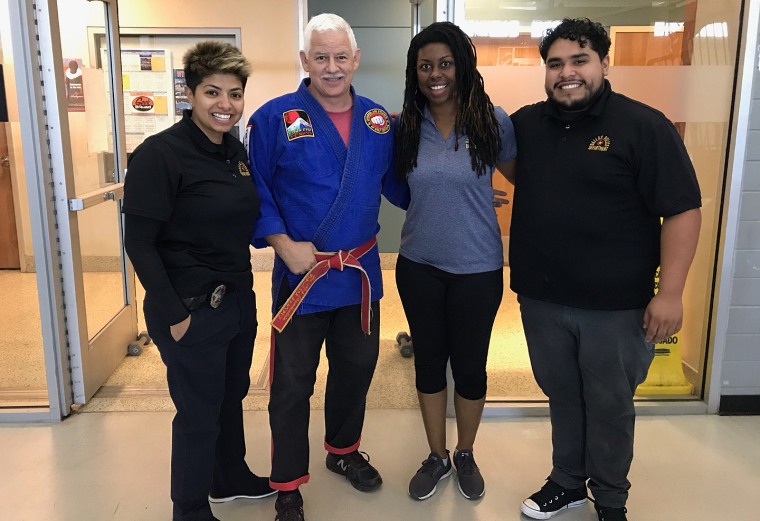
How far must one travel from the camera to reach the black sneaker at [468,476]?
2.18 metres

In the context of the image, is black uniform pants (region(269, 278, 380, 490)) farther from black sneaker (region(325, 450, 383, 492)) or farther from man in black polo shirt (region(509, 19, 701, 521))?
man in black polo shirt (region(509, 19, 701, 521))

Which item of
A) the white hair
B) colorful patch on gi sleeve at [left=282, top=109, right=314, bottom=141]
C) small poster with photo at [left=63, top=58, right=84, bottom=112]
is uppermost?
the white hair

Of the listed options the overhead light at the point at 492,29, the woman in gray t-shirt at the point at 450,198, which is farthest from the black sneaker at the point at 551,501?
the overhead light at the point at 492,29

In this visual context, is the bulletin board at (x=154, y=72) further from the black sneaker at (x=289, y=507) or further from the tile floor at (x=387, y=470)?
the black sneaker at (x=289, y=507)

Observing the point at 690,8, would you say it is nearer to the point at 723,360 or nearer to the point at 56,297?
the point at 723,360

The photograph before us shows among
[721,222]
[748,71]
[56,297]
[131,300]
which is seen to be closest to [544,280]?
[721,222]

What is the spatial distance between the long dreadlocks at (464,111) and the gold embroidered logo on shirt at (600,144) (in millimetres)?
286

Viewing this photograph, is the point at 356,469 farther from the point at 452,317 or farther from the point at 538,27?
the point at 538,27

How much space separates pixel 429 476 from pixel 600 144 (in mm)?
1262

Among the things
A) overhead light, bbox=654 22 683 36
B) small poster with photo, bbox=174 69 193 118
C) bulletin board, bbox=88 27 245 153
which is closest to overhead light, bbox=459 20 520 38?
overhead light, bbox=654 22 683 36

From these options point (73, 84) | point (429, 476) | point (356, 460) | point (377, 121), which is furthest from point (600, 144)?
point (73, 84)

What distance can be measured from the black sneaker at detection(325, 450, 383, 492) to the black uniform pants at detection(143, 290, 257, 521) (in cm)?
54

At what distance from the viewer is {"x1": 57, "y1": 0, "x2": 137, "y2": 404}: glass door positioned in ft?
8.77

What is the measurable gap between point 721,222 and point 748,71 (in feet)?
2.04
